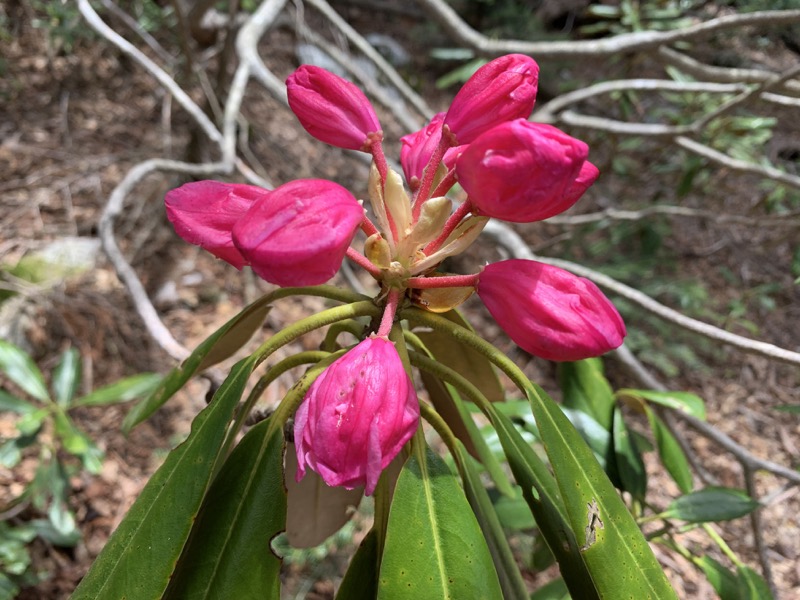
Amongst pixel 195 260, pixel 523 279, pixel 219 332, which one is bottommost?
pixel 195 260

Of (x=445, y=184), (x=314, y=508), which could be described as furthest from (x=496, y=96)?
(x=314, y=508)

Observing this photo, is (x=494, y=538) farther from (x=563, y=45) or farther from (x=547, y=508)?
(x=563, y=45)

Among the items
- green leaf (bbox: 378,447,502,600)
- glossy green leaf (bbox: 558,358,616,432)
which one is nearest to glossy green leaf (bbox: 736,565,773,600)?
glossy green leaf (bbox: 558,358,616,432)

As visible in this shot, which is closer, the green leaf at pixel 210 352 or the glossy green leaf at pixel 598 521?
the glossy green leaf at pixel 598 521

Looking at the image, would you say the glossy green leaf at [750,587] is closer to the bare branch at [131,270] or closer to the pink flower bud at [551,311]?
the pink flower bud at [551,311]

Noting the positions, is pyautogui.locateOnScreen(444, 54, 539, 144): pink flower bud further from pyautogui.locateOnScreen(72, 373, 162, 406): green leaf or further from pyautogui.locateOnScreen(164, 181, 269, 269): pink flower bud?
pyautogui.locateOnScreen(72, 373, 162, 406): green leaf

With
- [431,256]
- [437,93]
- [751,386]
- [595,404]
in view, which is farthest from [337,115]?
Answer: [437,93]

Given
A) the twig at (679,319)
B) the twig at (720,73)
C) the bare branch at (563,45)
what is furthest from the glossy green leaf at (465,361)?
the twig at (720,73)

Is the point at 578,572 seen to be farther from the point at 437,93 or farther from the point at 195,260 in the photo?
the point at 437,93
